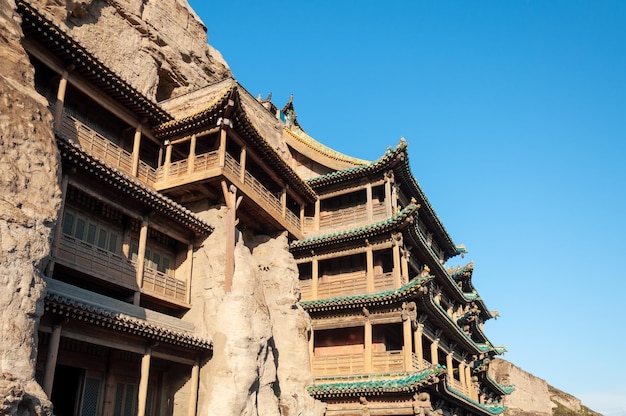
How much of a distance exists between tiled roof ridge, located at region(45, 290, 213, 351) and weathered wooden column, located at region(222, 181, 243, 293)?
253 cm

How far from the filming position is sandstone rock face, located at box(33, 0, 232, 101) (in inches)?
977

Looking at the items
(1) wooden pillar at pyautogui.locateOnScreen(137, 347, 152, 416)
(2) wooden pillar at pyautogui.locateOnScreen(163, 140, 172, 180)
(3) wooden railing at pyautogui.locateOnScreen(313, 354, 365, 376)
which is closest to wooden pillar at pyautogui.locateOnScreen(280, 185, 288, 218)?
(2) wooden pillar at pyautogui.locateOnScreen(163, 140, 172, 180)

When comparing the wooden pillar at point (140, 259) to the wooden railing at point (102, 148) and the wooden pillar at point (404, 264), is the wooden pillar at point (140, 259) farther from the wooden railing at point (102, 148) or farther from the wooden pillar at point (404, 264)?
the wooden pillar at point (404, 264)

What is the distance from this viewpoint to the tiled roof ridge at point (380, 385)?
22.3m

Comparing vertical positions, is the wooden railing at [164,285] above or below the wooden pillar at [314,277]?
below

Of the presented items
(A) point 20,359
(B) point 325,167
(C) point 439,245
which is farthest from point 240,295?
(C) point 439,245

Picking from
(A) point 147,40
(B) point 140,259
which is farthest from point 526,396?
(A) point 147,40

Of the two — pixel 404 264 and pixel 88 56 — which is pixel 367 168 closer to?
pixel 404 264

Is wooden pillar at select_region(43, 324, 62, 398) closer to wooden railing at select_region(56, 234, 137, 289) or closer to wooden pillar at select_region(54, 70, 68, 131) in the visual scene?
wooden railing at select_region(56, 234, 137, 289)

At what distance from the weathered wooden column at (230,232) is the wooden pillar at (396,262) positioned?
26.4 ft

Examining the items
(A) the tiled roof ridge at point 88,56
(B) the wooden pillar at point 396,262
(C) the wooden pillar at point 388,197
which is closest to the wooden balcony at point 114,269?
(A) the tiled roof ridge at point 88,56

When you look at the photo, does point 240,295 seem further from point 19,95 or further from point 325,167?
point 325,167

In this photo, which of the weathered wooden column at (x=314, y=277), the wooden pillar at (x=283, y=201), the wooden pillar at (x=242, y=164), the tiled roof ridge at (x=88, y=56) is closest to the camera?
the tiled roof ridge at (x=88, y=56)

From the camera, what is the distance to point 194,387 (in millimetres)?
18781
